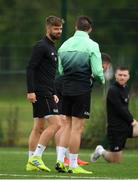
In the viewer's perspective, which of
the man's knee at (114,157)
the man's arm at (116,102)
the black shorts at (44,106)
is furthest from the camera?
the man's knee at (114,157)

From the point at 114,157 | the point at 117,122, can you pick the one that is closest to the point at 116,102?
the point at 117,122

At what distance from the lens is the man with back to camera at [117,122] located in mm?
13352

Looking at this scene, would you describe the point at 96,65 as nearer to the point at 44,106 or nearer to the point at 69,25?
the point at 44,106

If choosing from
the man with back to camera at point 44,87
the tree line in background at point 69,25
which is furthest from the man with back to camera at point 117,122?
the tree line in background at point 69,25

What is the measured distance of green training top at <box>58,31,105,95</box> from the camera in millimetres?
11414

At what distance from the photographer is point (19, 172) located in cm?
1135

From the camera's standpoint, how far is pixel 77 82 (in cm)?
1150

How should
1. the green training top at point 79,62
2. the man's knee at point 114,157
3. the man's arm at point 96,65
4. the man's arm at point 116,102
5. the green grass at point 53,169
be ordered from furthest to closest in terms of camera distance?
the man's knee at point 114,157 → the man's arm at point 116,102 → the green training top at point 79,62 → the man's arm at point 96,65 → the green grass at point 53,169

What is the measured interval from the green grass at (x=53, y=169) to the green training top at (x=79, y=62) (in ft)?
3.67

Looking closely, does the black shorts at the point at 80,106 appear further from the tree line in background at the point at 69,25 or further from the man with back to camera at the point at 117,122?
the tree line in background at the point at 69,25

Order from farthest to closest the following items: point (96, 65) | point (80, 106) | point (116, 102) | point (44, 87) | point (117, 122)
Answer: point (117, 122) < point (116, 102) < point (44, 87) < point (80, 106) < point (96, 65)

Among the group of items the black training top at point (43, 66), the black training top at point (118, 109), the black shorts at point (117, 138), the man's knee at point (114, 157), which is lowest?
the man's knee at point (114, 157)

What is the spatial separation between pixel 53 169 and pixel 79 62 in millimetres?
1556

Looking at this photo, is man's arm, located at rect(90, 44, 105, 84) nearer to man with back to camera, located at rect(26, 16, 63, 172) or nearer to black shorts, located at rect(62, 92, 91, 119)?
black shorts, located at rect(62, 92, 91, 119)
